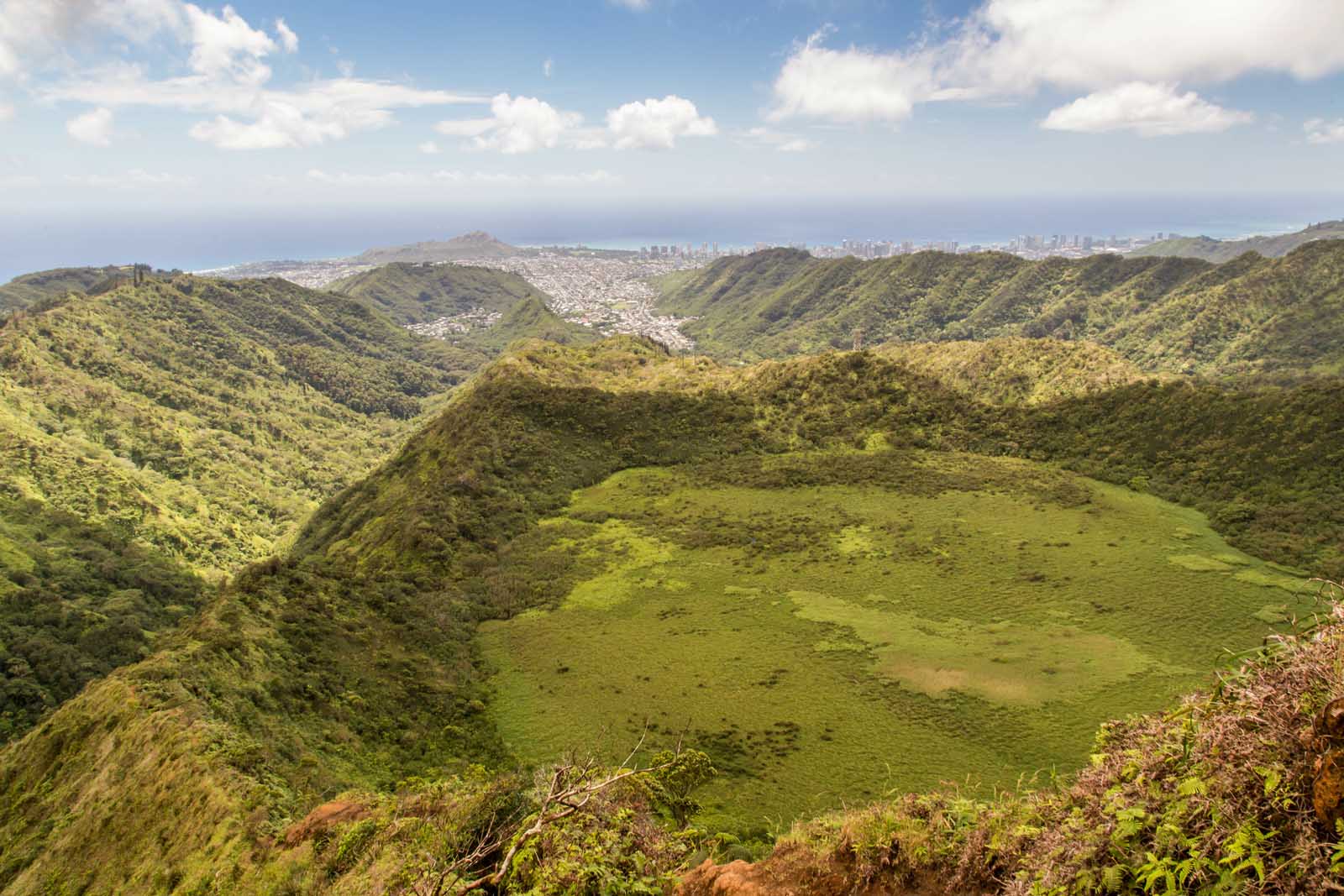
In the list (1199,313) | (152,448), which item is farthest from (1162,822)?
(1199,313)

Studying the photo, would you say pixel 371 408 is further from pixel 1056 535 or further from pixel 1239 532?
pixel 1239 532

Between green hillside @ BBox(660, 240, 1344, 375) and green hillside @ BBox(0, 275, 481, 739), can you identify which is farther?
green hillside @ BBox(660, 240, 1344, 375)

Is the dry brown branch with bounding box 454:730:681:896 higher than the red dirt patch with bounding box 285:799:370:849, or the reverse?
the dry brown branch with bounding box 454:730:681:896

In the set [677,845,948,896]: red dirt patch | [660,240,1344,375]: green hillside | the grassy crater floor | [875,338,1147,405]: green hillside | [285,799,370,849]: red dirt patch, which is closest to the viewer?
[677,845,948,896]: red dirt patch

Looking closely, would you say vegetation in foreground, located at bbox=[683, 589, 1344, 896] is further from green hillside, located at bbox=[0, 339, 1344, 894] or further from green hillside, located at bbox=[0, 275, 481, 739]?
green hillside, located at bbox=[0, 275, 481, 739]

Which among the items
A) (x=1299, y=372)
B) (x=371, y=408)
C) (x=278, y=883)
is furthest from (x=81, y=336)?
(x=1299, y=372)

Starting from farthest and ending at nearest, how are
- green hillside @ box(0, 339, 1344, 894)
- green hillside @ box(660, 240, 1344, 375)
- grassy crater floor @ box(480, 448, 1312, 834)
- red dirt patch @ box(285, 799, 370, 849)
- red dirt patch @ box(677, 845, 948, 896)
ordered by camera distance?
green hillside @ box(660, 240, 1344, 375)
grassy crater floor @ box(480, 448, 1312, 834)
green hillside @ box(0, 339, 1344, 894)
red dirt patch @ box(285, 799, 370, 849)
red dirt patch @ box(677, 845, 948, 896)

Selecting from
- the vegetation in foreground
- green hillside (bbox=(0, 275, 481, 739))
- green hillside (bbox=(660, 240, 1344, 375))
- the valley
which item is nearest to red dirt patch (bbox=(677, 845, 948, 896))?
the vegetation in foreground
